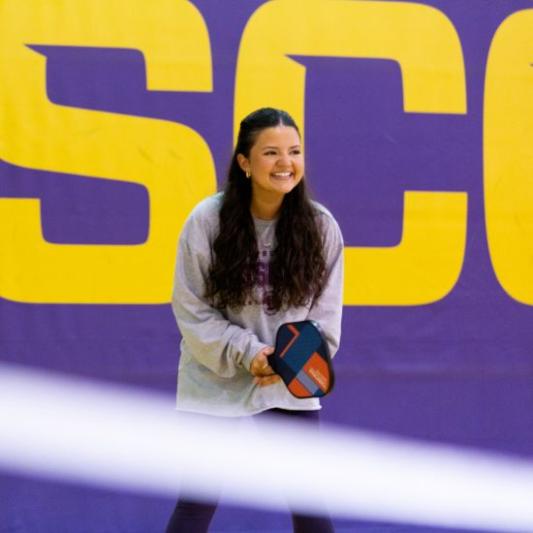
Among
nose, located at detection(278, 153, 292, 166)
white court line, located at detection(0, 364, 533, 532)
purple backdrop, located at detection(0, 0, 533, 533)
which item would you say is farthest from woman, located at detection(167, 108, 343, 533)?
purple backdrop, located at detection(0, 0, 533, 533)

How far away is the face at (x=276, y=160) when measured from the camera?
280cm

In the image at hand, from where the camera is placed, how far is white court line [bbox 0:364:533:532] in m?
3.86

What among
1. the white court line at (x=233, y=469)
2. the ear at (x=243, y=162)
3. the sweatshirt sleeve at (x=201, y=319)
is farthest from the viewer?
the white court line at (x=233, y=469)

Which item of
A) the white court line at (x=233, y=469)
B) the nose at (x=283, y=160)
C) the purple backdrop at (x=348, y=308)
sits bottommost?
the white court line at (x=233, y=469)

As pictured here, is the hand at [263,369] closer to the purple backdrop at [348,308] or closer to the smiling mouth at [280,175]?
the smiling mouth at [280,175]

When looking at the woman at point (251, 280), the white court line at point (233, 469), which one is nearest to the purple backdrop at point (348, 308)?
the white court line at point (233, 469)

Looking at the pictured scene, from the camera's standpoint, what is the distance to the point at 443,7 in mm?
4121

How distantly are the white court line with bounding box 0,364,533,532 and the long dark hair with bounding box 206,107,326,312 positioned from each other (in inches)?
31.2

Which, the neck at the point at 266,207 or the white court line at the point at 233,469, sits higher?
the neck at the point at 266,207

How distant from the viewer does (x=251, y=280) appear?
281 centimetres

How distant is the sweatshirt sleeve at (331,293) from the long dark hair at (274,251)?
0.03 meters

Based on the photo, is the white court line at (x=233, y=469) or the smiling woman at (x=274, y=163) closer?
the smiling woman at (x=274, y=163)

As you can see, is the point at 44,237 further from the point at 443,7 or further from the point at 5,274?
the point at 443,7

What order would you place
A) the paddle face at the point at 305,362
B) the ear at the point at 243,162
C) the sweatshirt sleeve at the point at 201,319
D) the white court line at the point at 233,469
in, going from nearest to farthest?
the paddle face at the point at 305,362 < the sweatshirt sleeve at the point at 201,319 < the ear at the point at 243,162 < the white court line at the point at 233,469
